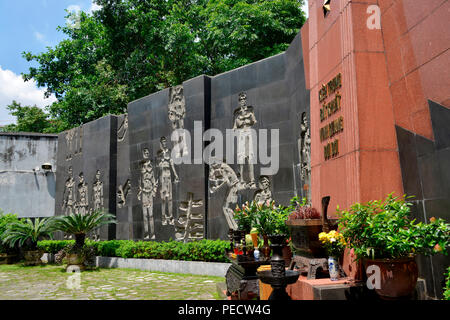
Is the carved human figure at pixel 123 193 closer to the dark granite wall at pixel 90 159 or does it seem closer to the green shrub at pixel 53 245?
the dark granite wall at pixel 90 159

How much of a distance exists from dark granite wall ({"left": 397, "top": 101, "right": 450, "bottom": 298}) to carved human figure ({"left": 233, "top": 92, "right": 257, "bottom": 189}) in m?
5.68

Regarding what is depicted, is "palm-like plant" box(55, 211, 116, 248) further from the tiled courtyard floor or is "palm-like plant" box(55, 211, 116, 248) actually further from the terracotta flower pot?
the terracotta flower pot

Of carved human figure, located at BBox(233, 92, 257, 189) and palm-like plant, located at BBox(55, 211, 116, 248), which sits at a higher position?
carved human figure, located at BBox(233, 92, 257, 189)

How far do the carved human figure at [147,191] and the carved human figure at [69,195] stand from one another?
6027 millimetres

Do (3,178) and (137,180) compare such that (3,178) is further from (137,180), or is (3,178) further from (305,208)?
(305,208)

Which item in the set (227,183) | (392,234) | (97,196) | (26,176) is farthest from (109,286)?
(26,176)

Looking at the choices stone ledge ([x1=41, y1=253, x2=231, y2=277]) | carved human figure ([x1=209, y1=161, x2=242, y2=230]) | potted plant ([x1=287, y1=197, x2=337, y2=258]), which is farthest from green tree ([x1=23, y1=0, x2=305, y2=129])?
potted plant ([x1=287, y1=197, x2=337, y2=258])

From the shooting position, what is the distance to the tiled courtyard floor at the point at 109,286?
299 inches

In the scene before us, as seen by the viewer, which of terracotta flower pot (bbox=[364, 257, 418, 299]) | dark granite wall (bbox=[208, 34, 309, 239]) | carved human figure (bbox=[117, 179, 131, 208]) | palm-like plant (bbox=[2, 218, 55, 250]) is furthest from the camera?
carved human figure (bbox=[117, 179, 131, 208])

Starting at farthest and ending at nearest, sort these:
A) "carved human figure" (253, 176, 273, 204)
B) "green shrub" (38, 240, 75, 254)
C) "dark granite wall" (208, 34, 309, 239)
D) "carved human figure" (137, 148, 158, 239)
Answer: "green shrub" (38, 240, 75, 254) → "carved human figure" (137, 148, 158, 239) → "carved human figure" (253, 176, 273, 204) → "dark granite wall" (208, 34, 309, 239)

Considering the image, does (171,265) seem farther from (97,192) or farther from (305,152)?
(97,192)

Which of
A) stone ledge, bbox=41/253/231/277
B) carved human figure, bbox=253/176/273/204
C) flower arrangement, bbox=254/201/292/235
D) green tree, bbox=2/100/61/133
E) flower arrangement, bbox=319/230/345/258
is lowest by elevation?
stone ledge, bbox=41/253/231/277

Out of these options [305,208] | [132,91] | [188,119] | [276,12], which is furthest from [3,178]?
[305,208]

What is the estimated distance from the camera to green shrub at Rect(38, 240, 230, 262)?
10.1m
